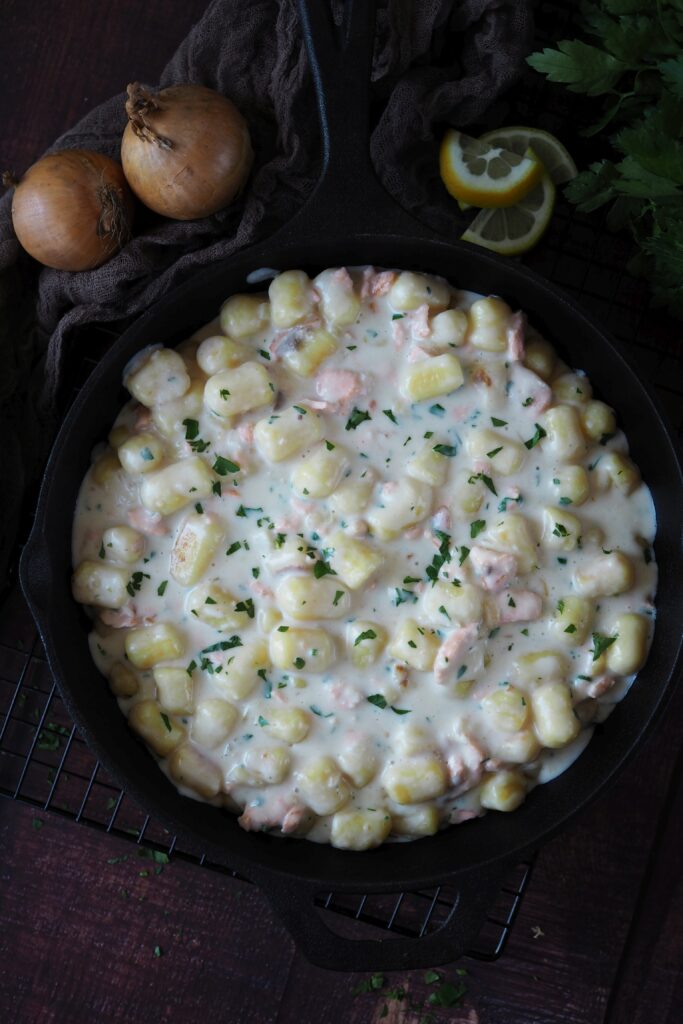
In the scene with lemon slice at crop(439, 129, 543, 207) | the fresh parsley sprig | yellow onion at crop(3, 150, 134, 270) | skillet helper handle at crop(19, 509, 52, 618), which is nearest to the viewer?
skillet helper handle at crop(19, 509, 52, 618)

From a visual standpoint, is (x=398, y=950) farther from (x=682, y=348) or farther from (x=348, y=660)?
(x=682, y=348)

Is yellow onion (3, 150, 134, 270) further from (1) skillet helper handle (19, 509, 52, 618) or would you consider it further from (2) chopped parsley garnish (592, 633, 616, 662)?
(2) chopped parsley garnish (592, 633, 616, 662)

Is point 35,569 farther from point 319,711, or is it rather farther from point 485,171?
point 485,171

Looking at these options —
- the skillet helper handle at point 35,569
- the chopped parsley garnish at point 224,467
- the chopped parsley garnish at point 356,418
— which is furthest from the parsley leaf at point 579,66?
the skillet helper handle at point 35,569

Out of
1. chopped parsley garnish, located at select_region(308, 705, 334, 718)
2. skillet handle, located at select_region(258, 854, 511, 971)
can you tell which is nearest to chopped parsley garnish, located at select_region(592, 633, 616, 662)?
skillet handle, located at select_region(258, 854, 511, 971)

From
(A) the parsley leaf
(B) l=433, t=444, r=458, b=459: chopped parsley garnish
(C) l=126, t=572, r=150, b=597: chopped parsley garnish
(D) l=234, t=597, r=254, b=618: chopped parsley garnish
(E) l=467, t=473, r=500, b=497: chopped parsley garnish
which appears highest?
(A) the parsley leaf

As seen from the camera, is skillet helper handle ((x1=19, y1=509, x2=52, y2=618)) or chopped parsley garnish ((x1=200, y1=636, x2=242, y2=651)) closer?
skillet helper handle ((x1=19, y1=509, x2=52, y2=618))

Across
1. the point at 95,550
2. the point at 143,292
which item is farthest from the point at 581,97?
the point at 95,550

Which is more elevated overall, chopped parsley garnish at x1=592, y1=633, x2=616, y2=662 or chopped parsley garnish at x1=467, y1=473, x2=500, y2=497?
chopped parsley garnish at x1=467, y1=473, x2=500, y2=497
